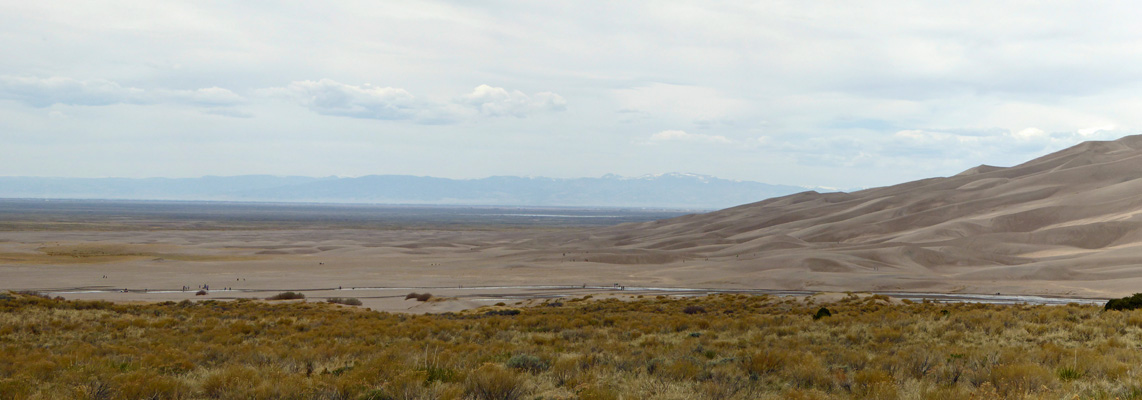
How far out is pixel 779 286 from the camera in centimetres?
4862

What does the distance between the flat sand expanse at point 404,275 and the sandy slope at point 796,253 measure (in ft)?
0.70

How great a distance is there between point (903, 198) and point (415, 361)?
105 m

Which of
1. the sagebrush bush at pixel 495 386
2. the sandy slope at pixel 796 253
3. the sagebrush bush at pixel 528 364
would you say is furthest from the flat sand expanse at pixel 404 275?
the sagebrush bush at pixel 495 386

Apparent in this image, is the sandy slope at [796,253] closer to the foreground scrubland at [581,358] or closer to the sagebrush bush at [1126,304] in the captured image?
the foreground scrubland at [581,358]

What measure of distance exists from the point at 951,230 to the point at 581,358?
7720 centimetres

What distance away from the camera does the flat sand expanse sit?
42.9 m

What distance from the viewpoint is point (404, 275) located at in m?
57.3

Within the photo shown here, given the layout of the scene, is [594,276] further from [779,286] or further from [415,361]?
[415,361]

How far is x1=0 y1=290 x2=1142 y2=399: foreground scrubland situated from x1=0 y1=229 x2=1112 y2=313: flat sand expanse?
14.6 meters

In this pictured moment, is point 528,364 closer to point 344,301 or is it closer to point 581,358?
point 581,358

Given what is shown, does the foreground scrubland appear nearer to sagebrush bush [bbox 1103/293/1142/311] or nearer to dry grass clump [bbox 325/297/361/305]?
sagebrush bush [bbox 1103/293/1142/311]

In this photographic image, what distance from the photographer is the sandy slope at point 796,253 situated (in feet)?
161

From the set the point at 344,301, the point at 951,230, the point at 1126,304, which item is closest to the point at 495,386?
the point at 1126,304

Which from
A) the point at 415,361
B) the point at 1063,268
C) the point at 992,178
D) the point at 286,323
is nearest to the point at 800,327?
the point at 415,361
